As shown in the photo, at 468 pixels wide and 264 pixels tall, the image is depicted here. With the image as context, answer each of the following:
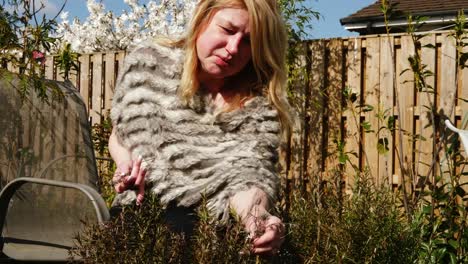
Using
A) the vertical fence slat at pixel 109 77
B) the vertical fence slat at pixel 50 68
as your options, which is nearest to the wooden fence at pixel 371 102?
the vertical fence slat at pixel 109 77

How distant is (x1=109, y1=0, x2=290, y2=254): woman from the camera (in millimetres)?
2080

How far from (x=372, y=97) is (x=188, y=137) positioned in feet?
10.9

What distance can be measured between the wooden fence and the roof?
6082 millimetres

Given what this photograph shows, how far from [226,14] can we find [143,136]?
0.43 m

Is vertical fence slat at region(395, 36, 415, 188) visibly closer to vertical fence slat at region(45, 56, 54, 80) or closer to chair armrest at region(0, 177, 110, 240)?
chair armrest at region(0, 177, 110, 240)

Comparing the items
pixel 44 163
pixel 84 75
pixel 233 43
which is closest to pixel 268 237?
pixel 233 43

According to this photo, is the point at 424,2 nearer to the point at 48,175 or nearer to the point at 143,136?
the point at 48,175

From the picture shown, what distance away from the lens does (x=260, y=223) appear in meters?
1.38

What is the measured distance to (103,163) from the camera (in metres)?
6.48

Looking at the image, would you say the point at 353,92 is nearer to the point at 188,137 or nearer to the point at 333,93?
the point at 333,93

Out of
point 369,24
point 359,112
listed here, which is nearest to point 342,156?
point 359,112

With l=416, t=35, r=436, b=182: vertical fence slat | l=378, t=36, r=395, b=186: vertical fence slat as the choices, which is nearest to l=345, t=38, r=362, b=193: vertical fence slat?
l=378, t=36, r=395, b=186: vertical fence slat

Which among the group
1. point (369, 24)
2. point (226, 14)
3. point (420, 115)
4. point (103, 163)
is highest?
point (369, 24)

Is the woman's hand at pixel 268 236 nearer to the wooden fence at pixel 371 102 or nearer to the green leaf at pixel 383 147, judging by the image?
the wooden fence at pixel 371 102
